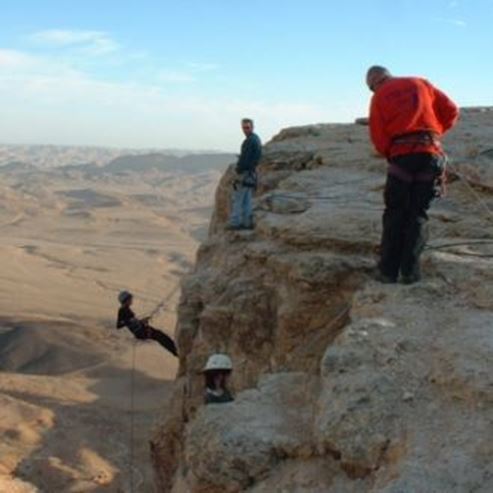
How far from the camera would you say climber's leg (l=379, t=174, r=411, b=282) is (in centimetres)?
675

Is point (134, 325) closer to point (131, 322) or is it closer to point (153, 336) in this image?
point (131, 322)

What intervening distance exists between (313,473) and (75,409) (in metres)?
17.3

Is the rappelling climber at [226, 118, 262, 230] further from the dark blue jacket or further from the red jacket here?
the red jacket

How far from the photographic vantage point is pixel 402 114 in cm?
654

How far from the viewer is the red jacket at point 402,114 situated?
652 cm

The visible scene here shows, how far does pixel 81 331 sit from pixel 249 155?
22411 millimetres

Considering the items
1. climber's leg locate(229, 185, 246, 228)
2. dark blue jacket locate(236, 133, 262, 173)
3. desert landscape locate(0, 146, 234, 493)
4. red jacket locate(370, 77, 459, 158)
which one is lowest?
desert landscape locate(0, 146, 234, 493)

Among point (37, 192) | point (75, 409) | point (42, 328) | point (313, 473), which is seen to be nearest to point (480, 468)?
point (313, 473)

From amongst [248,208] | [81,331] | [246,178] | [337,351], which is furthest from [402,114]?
[81,331]

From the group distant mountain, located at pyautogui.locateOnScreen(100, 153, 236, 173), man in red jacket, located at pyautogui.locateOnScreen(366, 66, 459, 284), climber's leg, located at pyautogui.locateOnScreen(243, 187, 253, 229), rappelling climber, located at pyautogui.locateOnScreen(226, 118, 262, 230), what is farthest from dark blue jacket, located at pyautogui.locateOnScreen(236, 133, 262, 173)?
distant mountain, located at pyautogui.locateOnScreen(100, 153, 236, 173)

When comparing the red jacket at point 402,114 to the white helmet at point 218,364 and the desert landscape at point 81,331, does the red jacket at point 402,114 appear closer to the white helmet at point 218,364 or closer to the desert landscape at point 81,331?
the white helmet at point 218,364

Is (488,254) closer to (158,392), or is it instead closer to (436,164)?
(436,164)

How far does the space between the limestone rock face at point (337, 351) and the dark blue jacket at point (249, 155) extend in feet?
2.65

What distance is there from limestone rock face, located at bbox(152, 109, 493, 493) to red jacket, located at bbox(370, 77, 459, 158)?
1300mm
